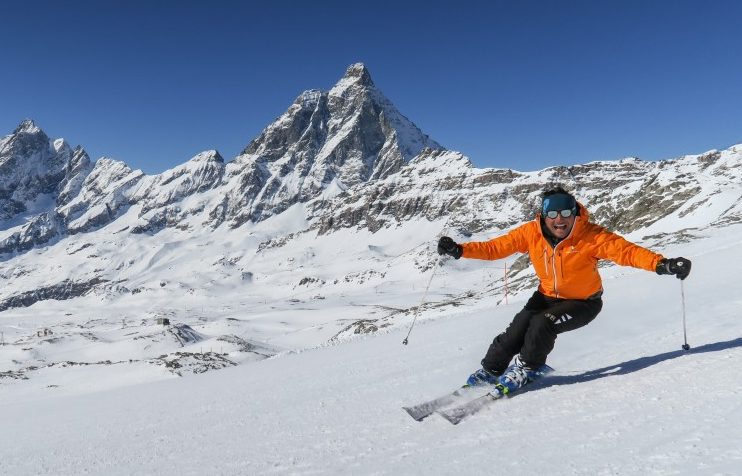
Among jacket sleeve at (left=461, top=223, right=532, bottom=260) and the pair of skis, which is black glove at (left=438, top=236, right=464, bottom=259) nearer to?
jacket sleeve at (left=461, top=223, right=532, bottom=260)

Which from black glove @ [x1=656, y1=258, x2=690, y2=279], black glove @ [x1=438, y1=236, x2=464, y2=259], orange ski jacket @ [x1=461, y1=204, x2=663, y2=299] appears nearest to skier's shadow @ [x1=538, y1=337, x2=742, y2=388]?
orange ski jacket @ [x1=461, y1=204, x2=663, y2=299]

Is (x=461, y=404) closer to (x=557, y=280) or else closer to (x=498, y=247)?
(x=557, y=280)

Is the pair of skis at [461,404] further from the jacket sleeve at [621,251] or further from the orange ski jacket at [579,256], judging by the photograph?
the jacket sleeve at [621,251]

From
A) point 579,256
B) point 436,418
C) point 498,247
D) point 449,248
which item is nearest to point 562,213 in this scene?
point 579,256

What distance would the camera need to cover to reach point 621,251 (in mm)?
5844

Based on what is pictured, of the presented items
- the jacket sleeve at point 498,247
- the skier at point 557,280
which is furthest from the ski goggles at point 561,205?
the jacket sleeve at point 498,247

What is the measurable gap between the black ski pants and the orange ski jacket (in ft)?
0.46

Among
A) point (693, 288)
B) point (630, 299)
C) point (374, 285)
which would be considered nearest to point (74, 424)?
point (630, 299)

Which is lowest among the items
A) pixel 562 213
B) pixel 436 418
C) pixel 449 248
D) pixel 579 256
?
pixel 436 418

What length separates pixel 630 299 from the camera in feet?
40.3

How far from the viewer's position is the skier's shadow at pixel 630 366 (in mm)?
6105

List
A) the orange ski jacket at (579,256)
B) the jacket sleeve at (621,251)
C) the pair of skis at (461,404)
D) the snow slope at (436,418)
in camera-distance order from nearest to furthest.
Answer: the snow slope at (436,418), the pair of skis at (461,404), the jacket sleeve at (621,251), the orange ski jacket at (579,256)

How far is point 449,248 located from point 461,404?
194 cm

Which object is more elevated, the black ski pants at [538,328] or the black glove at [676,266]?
the black glove at [676,266]
